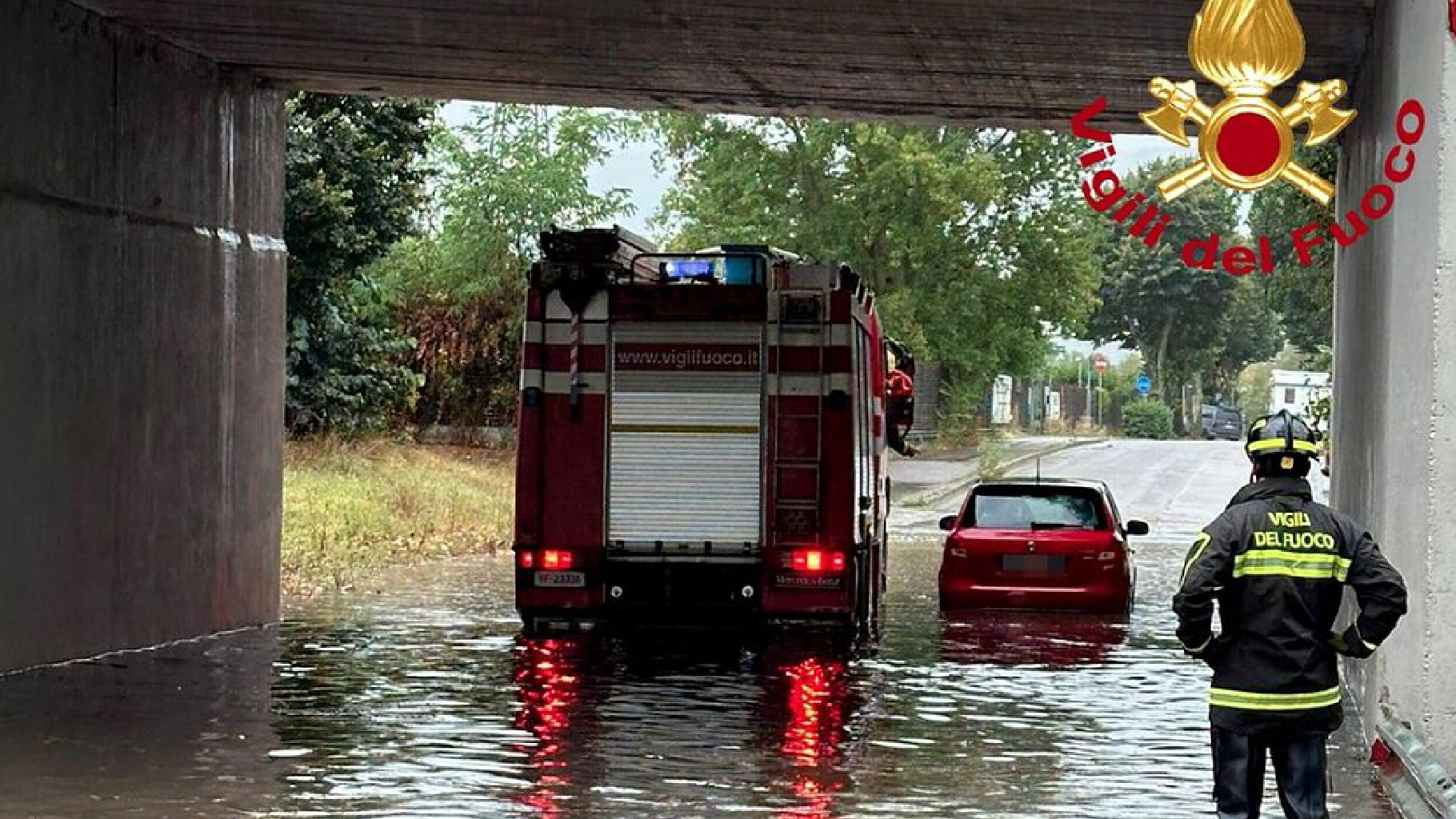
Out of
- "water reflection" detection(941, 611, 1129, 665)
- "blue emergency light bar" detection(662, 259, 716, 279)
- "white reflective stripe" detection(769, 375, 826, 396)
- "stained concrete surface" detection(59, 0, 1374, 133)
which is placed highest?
"stained concrete surface" detection(59, 0, 1374, 133)

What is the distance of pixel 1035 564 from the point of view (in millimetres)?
22156

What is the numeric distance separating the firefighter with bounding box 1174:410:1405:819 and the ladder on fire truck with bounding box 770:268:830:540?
9582mm

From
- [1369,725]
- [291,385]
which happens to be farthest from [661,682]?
[291,385]

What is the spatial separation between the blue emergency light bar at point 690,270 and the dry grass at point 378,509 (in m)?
8.34

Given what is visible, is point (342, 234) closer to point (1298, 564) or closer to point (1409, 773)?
point (1409, 773)

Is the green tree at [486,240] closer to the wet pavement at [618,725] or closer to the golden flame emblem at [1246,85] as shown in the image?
the wet pavement at [618,725]

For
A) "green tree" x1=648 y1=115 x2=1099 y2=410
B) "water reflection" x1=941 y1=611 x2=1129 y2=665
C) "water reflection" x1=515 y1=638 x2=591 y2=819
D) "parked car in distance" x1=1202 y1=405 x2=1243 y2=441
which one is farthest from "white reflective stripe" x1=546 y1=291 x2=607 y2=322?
"parked car in distance" x1=1202 y1=405 x2=1243 y2=441

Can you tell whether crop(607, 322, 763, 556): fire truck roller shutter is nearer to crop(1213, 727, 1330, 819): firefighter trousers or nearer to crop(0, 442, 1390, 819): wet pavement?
crop(0, 442, 1390, 819): wet pavement

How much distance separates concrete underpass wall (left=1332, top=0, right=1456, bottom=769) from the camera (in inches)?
420

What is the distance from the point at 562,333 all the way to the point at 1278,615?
1059cm

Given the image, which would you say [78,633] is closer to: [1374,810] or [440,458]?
[1374,810]

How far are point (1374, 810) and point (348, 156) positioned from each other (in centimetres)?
2733

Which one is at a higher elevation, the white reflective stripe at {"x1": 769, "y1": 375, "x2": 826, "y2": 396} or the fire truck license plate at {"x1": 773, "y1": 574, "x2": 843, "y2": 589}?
the white reflective stripe at {"x1": 769, "y1": 375, "x2": 826, "y2": 396}

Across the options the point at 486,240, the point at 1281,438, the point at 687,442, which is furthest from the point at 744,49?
the point at 486,240
